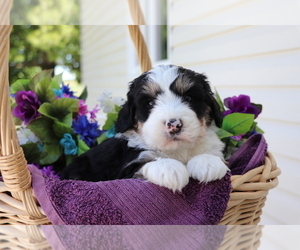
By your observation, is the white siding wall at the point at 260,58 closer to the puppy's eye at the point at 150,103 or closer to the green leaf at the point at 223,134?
the green leaf at the point at 223,134

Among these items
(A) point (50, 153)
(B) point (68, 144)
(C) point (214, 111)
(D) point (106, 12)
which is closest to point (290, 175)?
(C) point (214, 111)

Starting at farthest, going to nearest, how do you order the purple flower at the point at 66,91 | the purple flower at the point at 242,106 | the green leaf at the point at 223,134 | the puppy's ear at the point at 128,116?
1. the purple flower at the point at 66,91
2. the purple flower at the point at 242,106
3. the green leaf at the point at 223,134
4. the puppy's ear at the point at 128,116

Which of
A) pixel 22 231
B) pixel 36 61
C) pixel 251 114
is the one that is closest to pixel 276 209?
pixel 251 114

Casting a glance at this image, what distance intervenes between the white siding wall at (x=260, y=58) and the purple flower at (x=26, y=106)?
176 centimetres

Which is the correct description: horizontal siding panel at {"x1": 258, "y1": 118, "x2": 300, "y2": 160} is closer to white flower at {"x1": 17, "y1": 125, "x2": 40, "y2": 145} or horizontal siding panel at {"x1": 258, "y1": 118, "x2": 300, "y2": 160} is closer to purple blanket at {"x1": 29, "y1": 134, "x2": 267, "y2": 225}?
purple blanket at {"x1": 29, "y1": 134, "x2": 267, "y2": 225}

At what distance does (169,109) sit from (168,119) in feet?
0.19

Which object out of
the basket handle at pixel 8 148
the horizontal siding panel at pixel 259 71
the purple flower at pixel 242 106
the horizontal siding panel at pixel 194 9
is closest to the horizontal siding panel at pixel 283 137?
the horizontal siding panel at pixel 259 71

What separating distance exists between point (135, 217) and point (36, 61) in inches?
709

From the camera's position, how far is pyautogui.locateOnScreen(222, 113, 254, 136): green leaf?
213cm

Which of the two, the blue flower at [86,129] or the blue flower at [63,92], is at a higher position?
the blue flower at [63,92]

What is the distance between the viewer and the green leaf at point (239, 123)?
84.0 inches

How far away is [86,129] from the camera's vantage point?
2.60m

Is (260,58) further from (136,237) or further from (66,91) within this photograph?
(136,237)

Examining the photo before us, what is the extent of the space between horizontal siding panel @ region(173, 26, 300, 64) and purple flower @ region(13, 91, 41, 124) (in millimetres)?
1791
